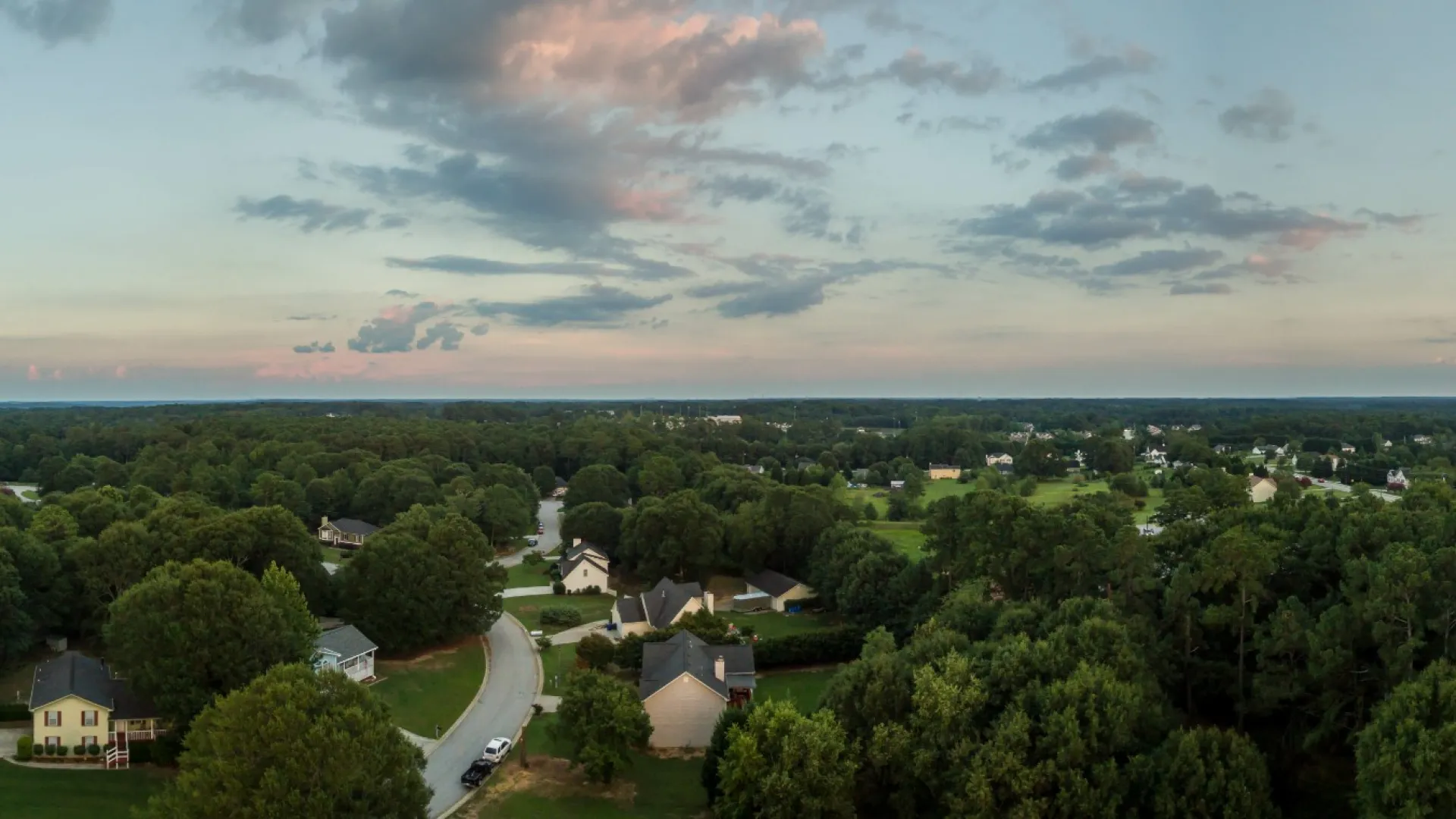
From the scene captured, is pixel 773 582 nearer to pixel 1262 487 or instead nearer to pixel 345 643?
pixel 345 643

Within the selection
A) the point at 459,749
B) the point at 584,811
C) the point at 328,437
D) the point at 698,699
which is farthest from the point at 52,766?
the point at 328,437

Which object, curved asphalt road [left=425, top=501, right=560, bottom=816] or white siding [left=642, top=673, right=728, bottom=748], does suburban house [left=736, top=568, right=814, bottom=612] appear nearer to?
curved asphalt road [left=425, top=501, right=560, bottom=816]

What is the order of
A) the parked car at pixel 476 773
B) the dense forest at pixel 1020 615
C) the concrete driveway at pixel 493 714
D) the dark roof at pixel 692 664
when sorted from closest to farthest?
the dense forest at pixel 1020 615, the parked car at pixel 476 773, the concrete driveway at pixel 493 714, the dark roof at pixel 692 664

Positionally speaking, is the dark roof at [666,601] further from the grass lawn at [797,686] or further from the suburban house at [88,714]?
the suburban house at [88,714]

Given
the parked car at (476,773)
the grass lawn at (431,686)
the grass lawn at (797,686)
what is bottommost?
the grass lawn at (797,686)

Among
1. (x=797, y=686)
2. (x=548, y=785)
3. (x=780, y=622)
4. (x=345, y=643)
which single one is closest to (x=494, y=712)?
(x=548, y=785)

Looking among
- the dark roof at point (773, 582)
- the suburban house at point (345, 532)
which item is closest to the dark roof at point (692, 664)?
the dark roof at point (773, 582)

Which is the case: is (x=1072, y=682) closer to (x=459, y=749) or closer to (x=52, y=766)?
(x=459, y=749)
